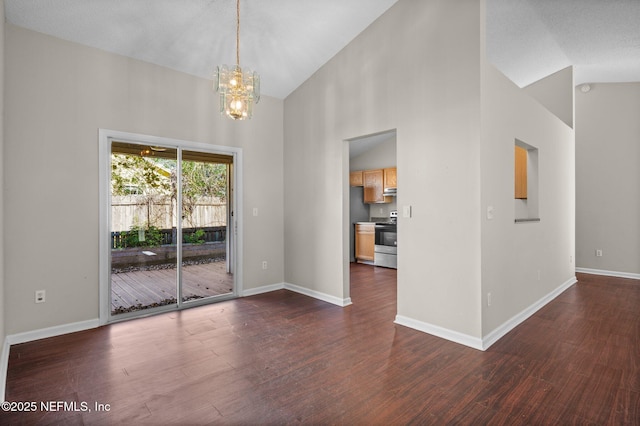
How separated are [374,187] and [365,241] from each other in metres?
1.26

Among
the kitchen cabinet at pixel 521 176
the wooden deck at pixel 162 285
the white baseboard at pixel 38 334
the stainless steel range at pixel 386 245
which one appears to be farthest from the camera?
the stainless steel range at pixel 386 245

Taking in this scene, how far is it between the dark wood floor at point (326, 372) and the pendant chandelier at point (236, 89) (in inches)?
81.5

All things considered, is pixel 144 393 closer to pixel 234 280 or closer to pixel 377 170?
pixel 234 280

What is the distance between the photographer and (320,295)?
449 centimetres

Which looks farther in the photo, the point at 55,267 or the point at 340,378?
the point at 55,267

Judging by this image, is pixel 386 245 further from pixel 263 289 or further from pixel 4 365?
pixel 4 365

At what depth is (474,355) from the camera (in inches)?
108

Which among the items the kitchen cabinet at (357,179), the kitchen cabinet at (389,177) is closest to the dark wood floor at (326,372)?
the kitchen cabinet at (389,177)

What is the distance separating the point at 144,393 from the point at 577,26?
5.58 m

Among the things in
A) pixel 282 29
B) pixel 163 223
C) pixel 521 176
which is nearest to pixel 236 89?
→ pixel 282 29

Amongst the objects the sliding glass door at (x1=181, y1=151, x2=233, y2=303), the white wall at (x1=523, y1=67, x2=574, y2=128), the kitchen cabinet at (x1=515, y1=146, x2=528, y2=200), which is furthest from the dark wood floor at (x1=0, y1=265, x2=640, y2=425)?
the white wall at (x1=523, y1=67, x2=574, y2=128)

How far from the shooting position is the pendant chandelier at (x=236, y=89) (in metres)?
2.74

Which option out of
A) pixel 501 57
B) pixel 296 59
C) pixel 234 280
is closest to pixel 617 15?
pixel 501 57

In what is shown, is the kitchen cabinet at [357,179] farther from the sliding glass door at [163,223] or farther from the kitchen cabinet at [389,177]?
the sliding glass door at [163,223]
